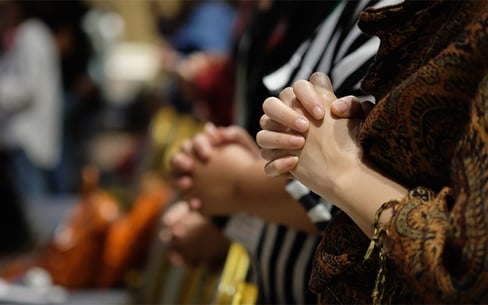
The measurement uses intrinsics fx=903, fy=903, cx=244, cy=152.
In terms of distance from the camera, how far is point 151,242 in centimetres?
195

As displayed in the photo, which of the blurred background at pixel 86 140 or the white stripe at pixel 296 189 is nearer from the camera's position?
the white stripe at pixel 296 189

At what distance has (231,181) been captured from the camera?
1099 millimetres

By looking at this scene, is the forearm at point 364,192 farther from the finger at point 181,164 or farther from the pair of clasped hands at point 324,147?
the finger at point 181,164

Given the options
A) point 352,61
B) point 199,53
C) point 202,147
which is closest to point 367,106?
point 352,61

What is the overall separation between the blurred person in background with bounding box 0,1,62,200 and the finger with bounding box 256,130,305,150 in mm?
2818

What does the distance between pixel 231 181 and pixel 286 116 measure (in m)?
0.36

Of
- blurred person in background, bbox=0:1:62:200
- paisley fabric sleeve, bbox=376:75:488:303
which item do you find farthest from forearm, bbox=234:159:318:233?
blurred person in background, bbox=0:1:62:200

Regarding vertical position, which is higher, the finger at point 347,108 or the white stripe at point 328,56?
the white stripe at point 328,56

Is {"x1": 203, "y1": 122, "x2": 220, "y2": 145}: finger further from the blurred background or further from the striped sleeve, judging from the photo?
the blurred background

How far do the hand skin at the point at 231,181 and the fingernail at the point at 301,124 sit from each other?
25 centimetres

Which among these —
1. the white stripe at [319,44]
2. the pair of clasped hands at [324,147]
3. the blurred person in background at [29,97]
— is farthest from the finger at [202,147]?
the blurred person in background at [29,97]

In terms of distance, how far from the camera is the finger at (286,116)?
0.74 m

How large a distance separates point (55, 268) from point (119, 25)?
4.15 meters

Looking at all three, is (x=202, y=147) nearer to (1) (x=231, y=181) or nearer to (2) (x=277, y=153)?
(1) (x=231, y=181)
